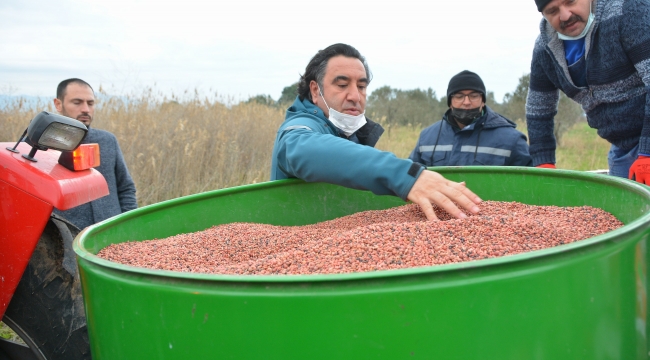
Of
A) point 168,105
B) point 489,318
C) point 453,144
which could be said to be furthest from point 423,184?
point 168,105

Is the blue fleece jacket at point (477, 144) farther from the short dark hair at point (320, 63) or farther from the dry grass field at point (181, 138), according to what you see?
the dry grass field at point (181, 138)

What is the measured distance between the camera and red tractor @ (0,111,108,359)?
1.78 metres

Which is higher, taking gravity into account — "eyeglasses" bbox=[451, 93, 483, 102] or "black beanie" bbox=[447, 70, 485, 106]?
"black beanie" bbox=[447, 70, 485, 106]

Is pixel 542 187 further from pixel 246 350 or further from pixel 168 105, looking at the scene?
pixel 168 105

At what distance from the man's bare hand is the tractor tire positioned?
4.28ft

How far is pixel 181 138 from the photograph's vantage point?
20.9ft

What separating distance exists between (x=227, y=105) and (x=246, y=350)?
7839 millimetres

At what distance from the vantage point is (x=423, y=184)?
1552mm

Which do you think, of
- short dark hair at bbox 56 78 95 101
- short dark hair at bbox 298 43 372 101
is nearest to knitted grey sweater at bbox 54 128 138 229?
short dark hair at bbox 56 78 95 101

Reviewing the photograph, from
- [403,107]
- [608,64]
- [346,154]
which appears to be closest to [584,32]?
[608,64]

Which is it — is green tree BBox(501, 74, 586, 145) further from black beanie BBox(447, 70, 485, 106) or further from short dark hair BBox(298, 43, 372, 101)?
short dark hair BBox(298, 43, 372, 101)

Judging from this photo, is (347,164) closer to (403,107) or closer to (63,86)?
(63,86)

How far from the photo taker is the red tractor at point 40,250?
1778 millimetres

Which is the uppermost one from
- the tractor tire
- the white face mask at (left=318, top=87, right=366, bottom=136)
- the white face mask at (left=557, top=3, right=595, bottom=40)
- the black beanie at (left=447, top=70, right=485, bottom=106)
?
the white face mask at (left=557, top=3, right=595, bottom=40)
